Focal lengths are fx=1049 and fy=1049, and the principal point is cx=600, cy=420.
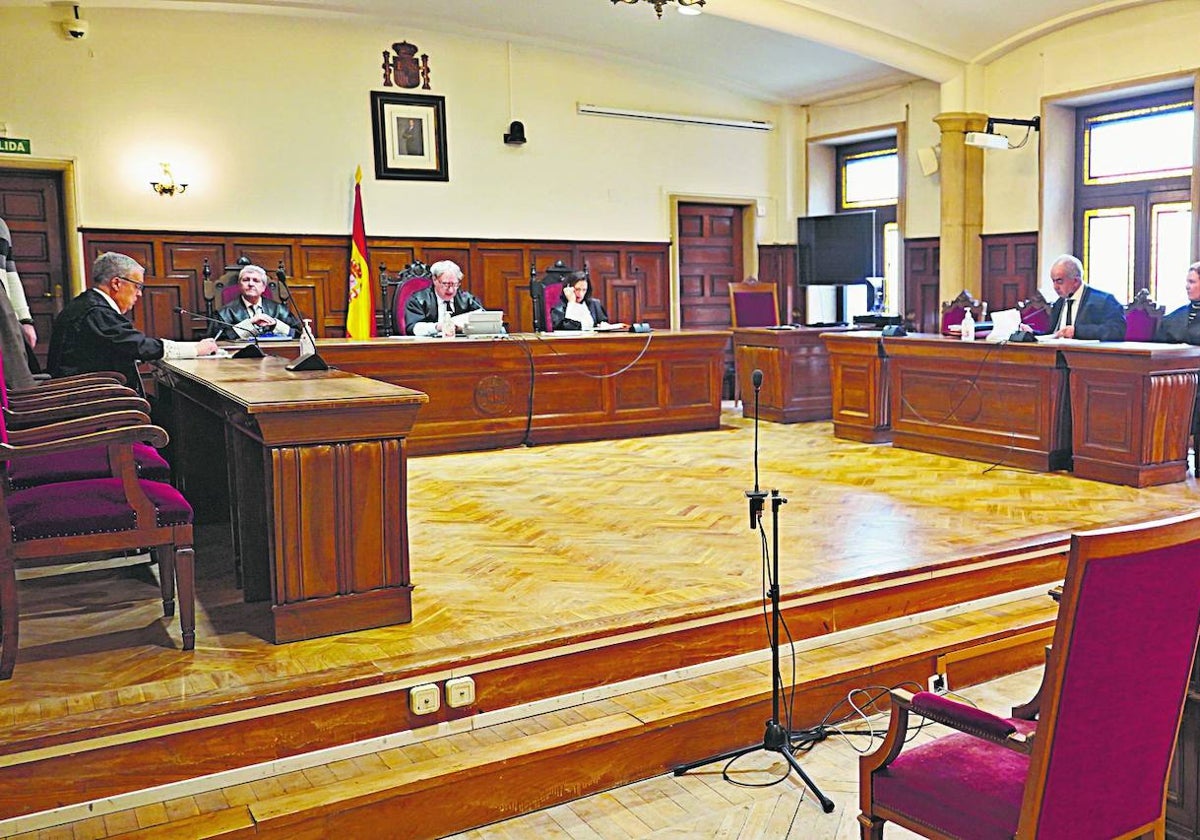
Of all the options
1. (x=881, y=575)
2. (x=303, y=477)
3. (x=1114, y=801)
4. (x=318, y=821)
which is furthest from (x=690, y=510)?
(x=1114, y=801)

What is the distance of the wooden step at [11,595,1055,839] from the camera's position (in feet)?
8.56

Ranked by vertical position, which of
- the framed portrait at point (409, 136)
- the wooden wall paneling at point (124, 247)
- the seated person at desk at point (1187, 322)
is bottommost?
the seated person at desk at point (1187, 322)

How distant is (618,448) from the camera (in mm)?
7113

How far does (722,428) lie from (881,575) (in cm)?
416

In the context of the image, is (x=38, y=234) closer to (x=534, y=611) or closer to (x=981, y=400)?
(x=534, y=611)

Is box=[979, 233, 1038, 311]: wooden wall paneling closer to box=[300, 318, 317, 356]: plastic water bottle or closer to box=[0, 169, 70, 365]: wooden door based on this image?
box=[300, 318, 317, 356]: plastic water bottle

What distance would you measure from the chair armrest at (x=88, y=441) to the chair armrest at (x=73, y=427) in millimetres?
20

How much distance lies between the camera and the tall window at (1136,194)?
802cm

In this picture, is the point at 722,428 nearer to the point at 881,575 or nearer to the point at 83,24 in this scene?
the point at 881,575

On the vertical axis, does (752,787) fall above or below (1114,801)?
below

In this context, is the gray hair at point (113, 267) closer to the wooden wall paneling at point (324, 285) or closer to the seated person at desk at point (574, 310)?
the seated person at desk at point (574, 310)

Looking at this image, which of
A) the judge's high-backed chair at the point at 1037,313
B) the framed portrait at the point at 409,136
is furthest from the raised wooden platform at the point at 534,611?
the framed portrait at the point at 409,136

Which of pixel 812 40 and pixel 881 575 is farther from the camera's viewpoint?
pixel 812 40

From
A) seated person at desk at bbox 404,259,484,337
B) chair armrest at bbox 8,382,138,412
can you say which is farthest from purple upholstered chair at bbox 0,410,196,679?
seated person at desk at bbox 404,259,484,337
